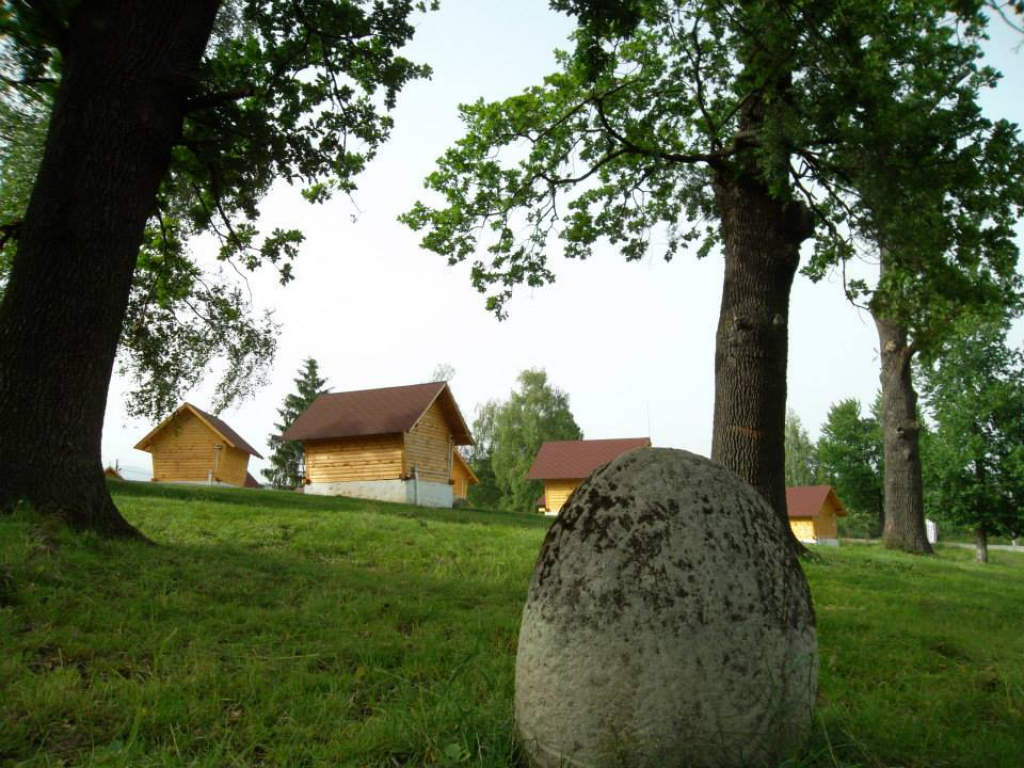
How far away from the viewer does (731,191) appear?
11.6 meters

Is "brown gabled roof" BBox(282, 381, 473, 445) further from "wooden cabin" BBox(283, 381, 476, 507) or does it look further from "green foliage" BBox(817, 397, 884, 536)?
"green foliage" BBox(817, 397, 884, 536)

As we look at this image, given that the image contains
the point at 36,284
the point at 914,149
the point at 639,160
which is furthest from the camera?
the point at 639,160

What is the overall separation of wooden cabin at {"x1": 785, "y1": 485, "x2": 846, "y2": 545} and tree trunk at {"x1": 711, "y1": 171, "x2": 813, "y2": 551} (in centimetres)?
4117

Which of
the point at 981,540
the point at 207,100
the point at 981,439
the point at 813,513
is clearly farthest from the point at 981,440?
the point at 207,100

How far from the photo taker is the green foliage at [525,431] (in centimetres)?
6053

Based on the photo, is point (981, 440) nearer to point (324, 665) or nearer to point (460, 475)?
point (460, 475)

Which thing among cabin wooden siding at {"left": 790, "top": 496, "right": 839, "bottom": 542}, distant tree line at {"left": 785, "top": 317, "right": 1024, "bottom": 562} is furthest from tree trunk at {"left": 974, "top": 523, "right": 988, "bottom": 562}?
cabin wooden siding at {"left": 790, "top": 496, "right": 839, "bottom": 542}

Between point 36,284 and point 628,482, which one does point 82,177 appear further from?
point 628,482

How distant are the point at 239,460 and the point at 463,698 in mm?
41335

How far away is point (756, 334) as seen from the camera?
10656mm

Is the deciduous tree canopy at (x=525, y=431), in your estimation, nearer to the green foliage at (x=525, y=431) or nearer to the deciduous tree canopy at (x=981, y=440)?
the green foliage at (x=525, y=431)

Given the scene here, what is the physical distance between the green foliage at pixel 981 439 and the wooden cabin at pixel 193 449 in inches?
1433

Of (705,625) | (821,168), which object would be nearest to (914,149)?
(821,168)

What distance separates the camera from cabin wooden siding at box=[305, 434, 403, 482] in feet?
105
